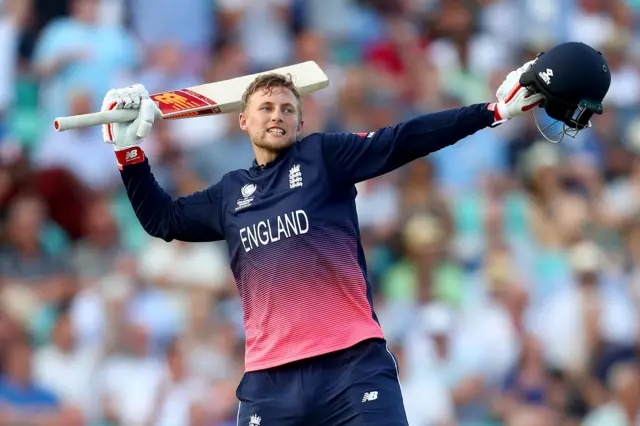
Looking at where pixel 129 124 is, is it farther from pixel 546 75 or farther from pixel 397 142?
pixel 546 75

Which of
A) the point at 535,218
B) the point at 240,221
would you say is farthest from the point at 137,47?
the point at 240,221

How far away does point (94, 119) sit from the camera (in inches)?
221

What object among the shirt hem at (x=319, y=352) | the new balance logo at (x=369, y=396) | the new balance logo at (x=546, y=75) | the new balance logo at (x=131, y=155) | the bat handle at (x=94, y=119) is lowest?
the new balance logo at (x=369, y=396)

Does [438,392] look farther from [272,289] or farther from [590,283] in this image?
[272,289]

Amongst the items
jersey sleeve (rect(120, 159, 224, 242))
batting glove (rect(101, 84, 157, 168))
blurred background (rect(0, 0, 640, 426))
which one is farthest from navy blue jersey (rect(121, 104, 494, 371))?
blurred background (rect(0, 0, 640, 426))

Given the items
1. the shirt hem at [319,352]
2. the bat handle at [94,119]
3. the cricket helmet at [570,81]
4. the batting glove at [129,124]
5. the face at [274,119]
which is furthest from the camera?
the batting glove at [129,124]

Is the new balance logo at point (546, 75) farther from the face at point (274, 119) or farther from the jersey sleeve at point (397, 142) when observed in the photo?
the face at point (274, 119)

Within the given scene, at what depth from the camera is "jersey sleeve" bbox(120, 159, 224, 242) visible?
587 cm

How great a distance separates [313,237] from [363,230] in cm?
471

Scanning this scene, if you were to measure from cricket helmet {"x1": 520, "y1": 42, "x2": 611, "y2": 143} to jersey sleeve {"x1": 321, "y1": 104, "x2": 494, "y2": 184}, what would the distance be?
24 centimetres

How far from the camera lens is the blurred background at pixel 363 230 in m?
9.12

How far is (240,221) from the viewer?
5656 mm

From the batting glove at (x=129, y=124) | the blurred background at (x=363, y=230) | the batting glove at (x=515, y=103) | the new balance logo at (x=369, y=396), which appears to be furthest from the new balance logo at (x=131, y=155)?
the blurred background at (x=363, y=230)

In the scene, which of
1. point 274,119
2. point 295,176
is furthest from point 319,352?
point 274,119
